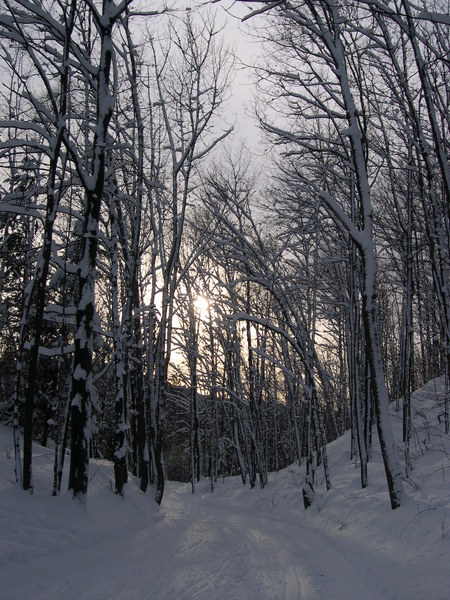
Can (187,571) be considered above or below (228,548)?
above

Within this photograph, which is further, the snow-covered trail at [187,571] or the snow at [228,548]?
the snow at [228,548]

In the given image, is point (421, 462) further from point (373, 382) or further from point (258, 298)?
point (258, 298)

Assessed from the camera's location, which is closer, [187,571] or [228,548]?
[187,571]

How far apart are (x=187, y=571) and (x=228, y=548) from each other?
227cm

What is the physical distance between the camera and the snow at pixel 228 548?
482 cm

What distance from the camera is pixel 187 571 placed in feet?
19.1

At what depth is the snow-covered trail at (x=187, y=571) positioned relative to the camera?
15.4 feet

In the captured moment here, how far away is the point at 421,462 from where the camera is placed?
10.8m

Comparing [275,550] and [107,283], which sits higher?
[107,283]

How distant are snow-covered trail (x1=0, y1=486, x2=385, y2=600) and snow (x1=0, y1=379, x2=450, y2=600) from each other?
15mm

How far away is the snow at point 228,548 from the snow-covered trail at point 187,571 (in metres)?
0.01

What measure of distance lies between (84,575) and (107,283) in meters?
17.7

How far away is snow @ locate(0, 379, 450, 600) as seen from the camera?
4820 mm

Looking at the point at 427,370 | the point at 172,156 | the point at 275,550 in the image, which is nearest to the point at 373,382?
the point at 275,550
